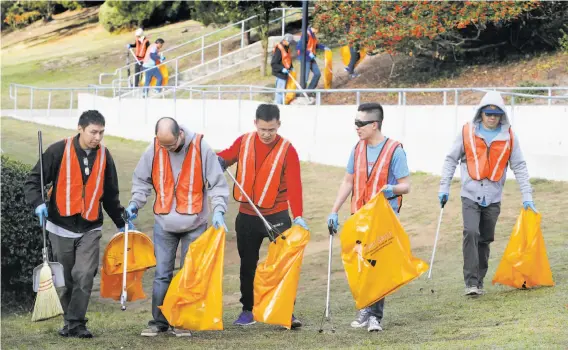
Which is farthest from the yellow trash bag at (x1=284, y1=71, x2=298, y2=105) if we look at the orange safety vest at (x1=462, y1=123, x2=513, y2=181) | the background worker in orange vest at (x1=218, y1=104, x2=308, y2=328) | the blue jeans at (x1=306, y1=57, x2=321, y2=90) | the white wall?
the background worker in orange vest at (x1=218, y1=104, x2=308, y2=328)

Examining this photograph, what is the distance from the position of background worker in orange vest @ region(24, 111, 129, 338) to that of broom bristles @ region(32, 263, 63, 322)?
9.5 inches

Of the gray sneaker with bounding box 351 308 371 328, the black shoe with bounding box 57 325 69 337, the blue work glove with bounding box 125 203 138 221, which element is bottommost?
the black shoe with bounding box 57 325 69 337

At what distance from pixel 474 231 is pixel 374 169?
162 centimetres

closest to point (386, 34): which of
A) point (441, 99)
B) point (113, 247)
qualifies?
point (441, 99)

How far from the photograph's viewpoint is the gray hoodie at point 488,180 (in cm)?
924

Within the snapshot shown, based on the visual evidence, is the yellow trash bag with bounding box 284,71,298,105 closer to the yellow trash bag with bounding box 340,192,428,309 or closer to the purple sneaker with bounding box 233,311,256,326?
the purple sneaker with bounding box 233,311,256,326

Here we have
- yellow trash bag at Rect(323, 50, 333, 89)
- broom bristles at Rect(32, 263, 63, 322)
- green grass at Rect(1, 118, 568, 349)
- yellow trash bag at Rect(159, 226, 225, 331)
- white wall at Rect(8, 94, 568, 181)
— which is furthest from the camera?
yellow trash bag at Rect(323, 50, 333, 89)

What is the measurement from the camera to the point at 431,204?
15219mm

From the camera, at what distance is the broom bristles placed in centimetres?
779

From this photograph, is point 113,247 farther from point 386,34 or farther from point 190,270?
point 386,34

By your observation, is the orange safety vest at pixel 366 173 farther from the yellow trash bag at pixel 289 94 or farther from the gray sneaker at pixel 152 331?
the yellow trash bag at pixel 289 94

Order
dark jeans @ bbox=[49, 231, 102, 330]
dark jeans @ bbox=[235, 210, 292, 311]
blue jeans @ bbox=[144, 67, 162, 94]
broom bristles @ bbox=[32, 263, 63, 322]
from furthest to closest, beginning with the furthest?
blue jeans @ bbox=[144, 67, 162, 94], dark jeans @ bbox=[235, 210, 292, 311], dark jeans @ bbox=[49, 231, 102, 330], broom bristles @ bbox=[32, 263, 63, 322]

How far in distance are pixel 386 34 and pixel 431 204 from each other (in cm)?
676

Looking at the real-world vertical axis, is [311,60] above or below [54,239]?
above
